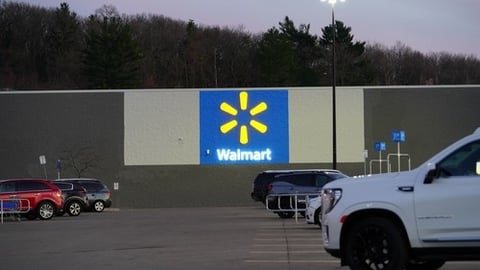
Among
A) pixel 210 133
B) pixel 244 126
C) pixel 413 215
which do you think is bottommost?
pixel 413 215

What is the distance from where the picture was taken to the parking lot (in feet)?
44.4

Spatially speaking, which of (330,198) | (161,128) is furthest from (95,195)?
(330,198)

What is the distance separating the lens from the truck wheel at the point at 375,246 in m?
9.85

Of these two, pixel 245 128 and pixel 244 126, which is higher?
pixel 244 126

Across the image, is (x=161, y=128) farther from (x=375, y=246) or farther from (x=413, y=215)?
(x=413, y=215)

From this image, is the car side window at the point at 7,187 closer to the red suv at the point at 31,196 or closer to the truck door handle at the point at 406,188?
the red suv at the point at 31,196

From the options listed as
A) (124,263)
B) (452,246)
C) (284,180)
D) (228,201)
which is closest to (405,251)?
(452,246)

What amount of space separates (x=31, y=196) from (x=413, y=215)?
73.9 ft

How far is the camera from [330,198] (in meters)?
10.5

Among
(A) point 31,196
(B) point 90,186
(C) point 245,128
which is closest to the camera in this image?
(A) point 31,196

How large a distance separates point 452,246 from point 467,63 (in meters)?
113

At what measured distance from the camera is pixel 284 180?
1239 inches

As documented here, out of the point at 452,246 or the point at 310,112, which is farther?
the point at 310,112

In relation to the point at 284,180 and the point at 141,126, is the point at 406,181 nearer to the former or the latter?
the point at 284,180
